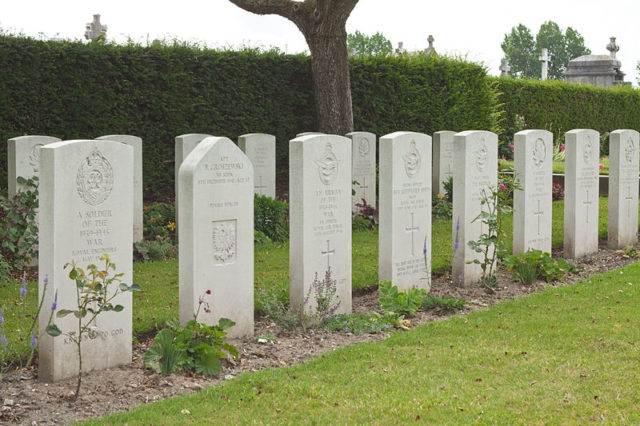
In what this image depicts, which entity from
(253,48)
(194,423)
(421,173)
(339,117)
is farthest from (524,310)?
(253,48)

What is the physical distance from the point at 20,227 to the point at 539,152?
6313 mm

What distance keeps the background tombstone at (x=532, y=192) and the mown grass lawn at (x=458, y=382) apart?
95.2 inches

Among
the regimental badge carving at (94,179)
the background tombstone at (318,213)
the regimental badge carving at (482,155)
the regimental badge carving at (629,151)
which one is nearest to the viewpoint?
the regimental badge carving at (94,179)

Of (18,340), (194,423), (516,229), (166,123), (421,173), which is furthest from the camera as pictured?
(166,123)

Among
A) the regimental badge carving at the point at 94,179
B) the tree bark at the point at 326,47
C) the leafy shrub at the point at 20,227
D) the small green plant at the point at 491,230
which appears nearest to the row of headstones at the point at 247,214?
the regimental badge carving at the point at 94,179

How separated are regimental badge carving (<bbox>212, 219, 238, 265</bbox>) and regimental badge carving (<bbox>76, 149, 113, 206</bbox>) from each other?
3.09 feet

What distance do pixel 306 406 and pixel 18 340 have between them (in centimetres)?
260

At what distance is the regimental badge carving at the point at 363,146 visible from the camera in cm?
1351

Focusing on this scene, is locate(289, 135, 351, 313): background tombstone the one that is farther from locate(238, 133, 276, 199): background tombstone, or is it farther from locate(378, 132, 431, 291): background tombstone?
locate(238, 133, 276, 199): background tombstone

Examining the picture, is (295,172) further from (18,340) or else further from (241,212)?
(18,340)

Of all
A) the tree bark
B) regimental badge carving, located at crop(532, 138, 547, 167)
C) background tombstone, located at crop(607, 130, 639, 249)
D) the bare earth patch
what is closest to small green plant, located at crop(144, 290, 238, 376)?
the bare earth patch

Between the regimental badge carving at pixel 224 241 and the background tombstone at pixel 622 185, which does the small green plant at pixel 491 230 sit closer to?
the background tombstone at pixel 622 185

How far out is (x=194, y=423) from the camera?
4367 mm

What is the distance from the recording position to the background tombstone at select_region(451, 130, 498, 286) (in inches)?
325
